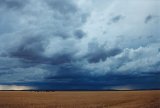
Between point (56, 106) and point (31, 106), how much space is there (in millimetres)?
6933

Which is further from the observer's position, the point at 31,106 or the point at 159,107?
the point at 31,106

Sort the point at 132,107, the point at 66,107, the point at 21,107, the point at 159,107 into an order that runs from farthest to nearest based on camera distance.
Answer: the point at 66,107 → the point at 21,107 → the point at 132,107 → the point at 159,107

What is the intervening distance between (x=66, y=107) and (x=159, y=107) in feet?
66.2

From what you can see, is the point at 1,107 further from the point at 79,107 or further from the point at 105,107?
the point at 105,107

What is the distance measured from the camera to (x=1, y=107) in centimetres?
6400

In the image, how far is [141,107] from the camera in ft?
191

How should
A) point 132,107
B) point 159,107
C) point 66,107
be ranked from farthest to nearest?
point 66,107
point 132,107
point 159,107

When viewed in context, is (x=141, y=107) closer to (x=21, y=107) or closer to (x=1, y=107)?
(x=21, y=107)

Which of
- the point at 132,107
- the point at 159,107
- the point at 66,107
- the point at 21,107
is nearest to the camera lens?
the point at 159,107

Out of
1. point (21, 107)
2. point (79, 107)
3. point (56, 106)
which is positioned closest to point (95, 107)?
point (79, 107)

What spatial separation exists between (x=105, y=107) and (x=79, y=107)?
19.8 ft

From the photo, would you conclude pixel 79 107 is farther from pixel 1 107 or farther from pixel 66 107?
pixel 1 107

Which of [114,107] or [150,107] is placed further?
[114,107]

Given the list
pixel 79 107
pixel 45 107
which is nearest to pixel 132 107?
pixel 79 107
